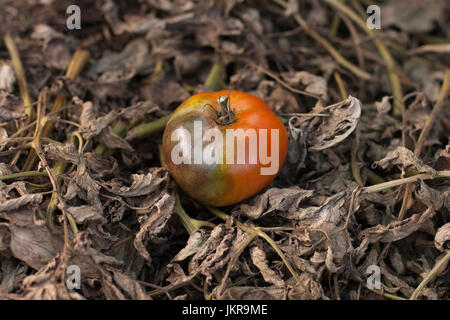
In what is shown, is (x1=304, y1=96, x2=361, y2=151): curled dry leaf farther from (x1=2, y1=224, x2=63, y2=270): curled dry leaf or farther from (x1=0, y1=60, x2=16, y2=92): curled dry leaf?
(x1=0, y1=60, x2=16, y2=92): curled dry leaf

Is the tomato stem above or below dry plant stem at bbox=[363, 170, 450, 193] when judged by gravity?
above

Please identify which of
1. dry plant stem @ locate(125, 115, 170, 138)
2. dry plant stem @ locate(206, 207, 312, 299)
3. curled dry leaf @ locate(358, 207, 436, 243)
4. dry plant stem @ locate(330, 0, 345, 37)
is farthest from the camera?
dry plant stem @ locate(330, 0, 345, 37)

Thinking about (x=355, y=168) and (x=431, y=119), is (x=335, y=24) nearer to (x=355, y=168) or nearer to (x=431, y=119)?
(x=431, y=119)

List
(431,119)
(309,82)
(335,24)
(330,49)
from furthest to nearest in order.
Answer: (335,24), (330,49), (309,82), (431,119)

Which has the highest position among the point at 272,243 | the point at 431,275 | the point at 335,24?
the point at 335,24

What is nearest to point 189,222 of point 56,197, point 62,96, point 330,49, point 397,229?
point 56,197

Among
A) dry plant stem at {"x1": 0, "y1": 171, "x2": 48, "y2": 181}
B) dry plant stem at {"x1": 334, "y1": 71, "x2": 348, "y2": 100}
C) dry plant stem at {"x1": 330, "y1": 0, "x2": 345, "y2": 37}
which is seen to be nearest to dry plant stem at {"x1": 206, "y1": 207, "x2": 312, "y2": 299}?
dry plant stem at {"x1": 0, "y1": 171, "x2": 48, "y2": 181}

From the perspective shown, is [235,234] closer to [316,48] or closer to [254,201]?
[254,201]
